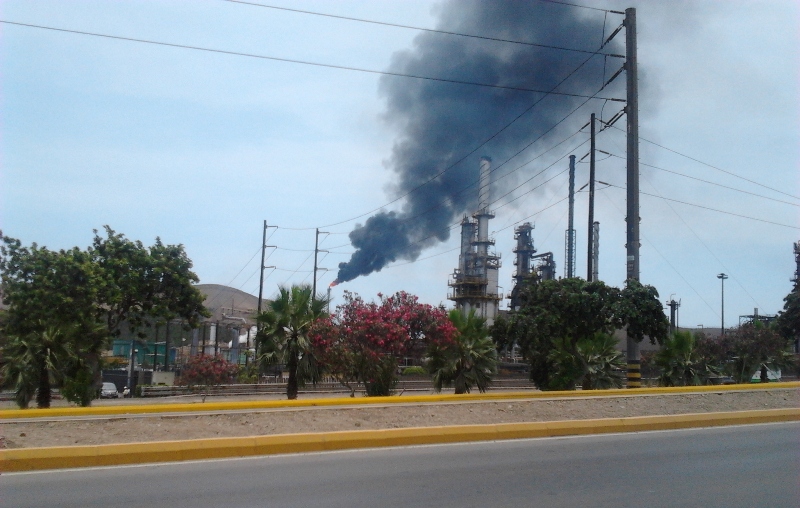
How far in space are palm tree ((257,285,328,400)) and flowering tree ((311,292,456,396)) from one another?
897 millimetres

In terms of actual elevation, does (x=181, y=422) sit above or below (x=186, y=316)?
below

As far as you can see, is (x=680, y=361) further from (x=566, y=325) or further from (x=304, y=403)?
(x=304, y=403)

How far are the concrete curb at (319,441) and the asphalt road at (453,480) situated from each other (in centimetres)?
34

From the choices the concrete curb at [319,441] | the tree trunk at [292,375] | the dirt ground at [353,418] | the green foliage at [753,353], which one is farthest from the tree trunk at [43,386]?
the green foliage at [753,353]

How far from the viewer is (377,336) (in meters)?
20.7

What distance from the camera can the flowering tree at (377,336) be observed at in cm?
2072

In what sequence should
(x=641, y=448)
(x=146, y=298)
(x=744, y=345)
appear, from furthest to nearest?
(x=744, y=345) < (x=146, y=298) < (x=641, y=448)

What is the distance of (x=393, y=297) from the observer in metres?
21.8

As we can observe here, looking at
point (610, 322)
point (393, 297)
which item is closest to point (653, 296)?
point (610, 322)

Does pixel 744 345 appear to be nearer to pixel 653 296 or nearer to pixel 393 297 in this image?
pixel 653 296

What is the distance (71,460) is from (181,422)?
2463 mm

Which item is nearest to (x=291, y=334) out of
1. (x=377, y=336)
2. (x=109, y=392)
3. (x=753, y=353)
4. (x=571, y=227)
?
(x=377, y=336)

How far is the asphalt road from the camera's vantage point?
8133 millimetres

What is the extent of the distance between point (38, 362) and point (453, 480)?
16641 mm
